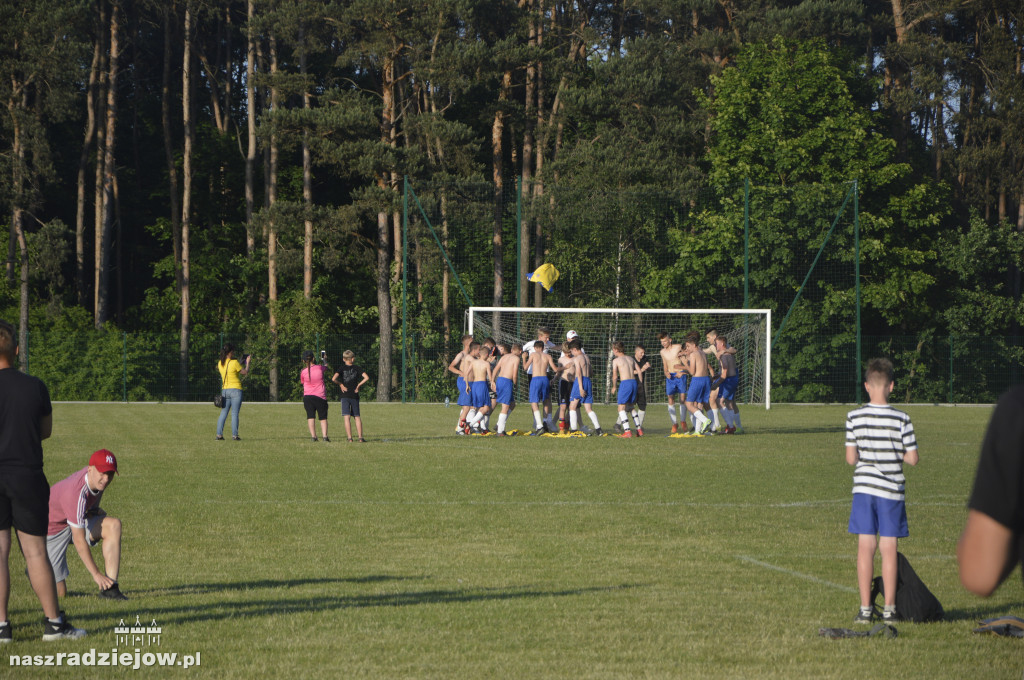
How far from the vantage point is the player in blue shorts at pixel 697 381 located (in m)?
22.0

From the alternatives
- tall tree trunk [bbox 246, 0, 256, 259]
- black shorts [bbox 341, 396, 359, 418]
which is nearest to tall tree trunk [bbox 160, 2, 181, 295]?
tall tree trunk [bbox 246, 0, 256, 259]

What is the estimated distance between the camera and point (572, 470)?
16234 millimetres

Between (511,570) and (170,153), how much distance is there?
154 feet

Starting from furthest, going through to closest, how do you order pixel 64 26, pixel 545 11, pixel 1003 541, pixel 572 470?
pixel 545 11 → pixel 64 26 → pixel 572 470 → pixel 1003 541

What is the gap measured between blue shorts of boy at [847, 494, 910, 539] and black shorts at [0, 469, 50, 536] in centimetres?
462

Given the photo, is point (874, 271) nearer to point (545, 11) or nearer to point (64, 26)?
point (545, 11)

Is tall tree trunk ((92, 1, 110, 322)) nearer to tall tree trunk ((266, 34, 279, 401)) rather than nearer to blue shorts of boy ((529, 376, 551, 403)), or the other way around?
tall tree trunk ((266, 34, 279, 401))

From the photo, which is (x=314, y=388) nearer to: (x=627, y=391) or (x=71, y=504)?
(x=627, y=391)

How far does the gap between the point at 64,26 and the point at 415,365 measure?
19.6m

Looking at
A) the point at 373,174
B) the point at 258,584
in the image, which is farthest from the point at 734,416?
the point at 373,174

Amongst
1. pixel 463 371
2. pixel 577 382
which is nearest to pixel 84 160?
pixel 463 371

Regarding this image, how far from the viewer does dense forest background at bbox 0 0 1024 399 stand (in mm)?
40938

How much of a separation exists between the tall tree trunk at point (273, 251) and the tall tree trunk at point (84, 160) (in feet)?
24.9

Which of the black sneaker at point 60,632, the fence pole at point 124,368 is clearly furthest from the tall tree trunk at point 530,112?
the black sneaker at point 60,632
